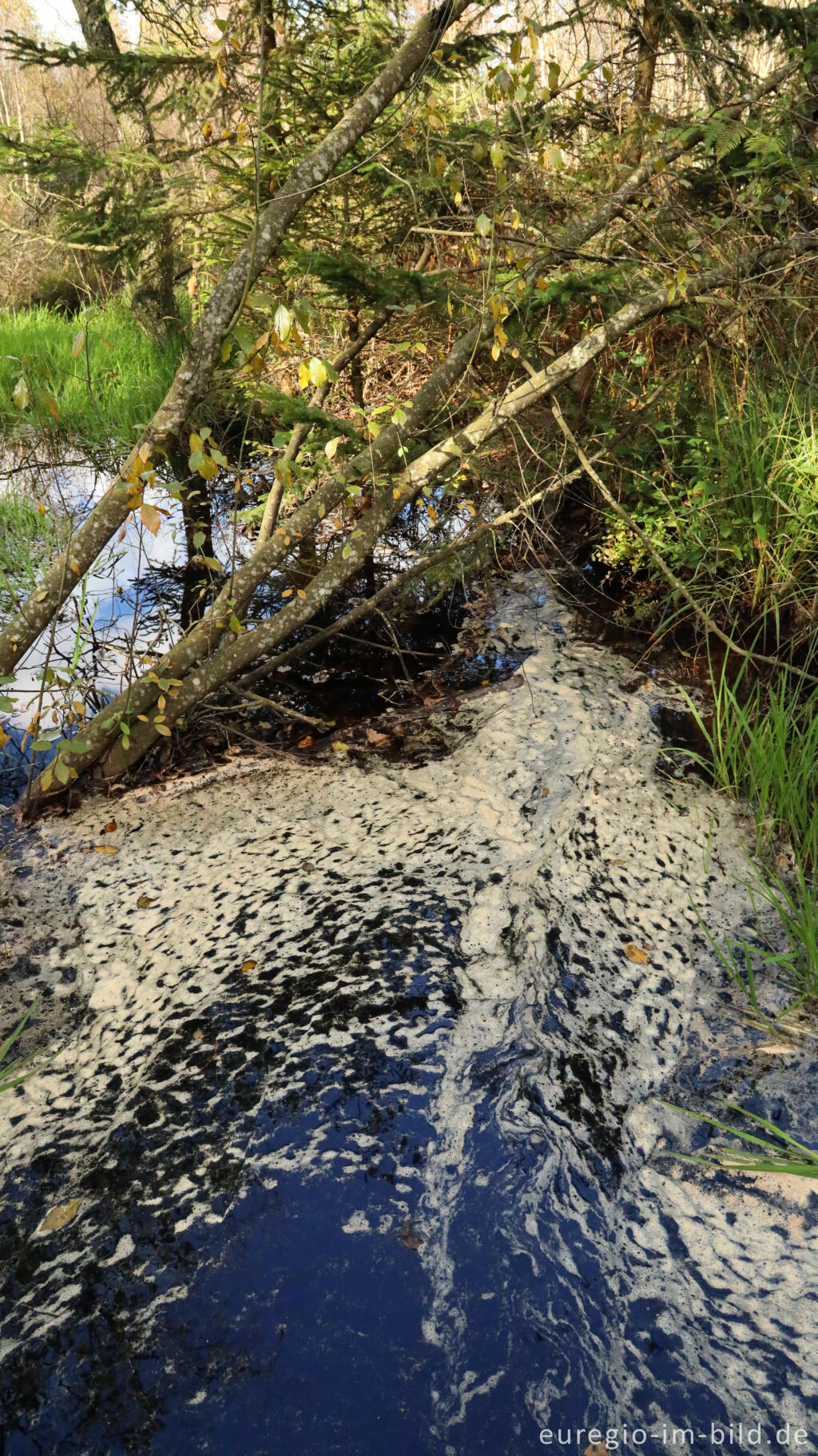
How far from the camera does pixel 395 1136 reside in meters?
2.03

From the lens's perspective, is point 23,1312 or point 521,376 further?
point 521,376

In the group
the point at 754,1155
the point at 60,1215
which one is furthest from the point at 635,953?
the point at 60,1215

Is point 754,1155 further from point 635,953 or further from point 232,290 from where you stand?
point 232,290

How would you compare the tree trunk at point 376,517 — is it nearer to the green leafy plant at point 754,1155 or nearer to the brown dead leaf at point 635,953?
the brown dead leaf at point 635,953

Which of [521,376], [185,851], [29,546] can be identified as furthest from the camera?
[29,546]

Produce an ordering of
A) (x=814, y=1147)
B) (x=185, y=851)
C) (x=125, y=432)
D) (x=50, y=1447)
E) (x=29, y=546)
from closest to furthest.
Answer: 1. (x=50, y=1447)
2. (x=814, y=1147)
3. (x=185, y=851)
4. (x=29, y=546)
5. (x=125, y=432)

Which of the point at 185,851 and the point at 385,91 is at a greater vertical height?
the point at 385,91

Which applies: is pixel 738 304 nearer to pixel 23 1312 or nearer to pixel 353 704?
pixel 353 704

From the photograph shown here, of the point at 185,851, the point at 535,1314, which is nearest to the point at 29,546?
the point at 185,851

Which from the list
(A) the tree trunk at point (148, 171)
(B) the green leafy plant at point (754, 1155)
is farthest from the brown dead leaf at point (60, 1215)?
(A) the tree trunk at point (148, 171)

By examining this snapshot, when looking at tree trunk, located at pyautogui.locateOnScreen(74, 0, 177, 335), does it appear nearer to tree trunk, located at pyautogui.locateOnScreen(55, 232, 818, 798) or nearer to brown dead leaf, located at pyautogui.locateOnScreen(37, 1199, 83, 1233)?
tree trunk, located at pyautogui.locateOnScreen(55, 232, 818, 798)

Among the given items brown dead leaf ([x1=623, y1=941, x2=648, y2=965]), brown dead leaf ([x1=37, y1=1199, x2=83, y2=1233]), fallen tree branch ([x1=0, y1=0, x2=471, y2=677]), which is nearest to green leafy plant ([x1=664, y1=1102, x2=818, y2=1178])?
brown dead leaf ([x1=623, y1=941, x2=648, y2=965])

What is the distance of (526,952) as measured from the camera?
253 centimetres

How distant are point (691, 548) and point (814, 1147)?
3.00 meters
